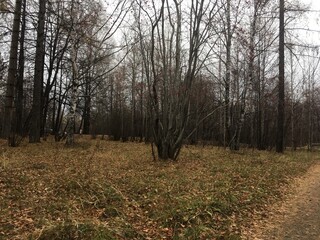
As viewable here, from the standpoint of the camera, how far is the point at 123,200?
6691mm

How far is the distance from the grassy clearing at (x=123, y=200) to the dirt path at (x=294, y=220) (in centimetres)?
32

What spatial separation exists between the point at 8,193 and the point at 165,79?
7210 mm

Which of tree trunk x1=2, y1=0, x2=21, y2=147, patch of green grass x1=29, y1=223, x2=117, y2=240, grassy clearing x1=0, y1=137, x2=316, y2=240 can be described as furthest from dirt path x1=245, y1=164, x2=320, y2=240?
tree trunk x1=2, y1=0, x2=21, y2=147

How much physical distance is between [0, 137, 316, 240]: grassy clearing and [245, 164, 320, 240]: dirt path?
1.03ft

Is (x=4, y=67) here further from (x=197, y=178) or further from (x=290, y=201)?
(x=290, y=201)

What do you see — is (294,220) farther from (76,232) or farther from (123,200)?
(76,232)

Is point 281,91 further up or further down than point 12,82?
further up

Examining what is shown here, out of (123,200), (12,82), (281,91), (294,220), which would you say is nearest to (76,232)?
(123,200)

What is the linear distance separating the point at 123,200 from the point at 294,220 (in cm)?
331

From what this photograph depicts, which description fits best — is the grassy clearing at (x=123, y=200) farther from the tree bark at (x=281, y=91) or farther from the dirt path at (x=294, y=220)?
the tree bark at (x=281, y=91)

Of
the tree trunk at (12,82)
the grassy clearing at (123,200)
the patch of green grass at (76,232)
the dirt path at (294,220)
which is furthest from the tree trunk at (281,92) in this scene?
the patch of green grass at (76,232)

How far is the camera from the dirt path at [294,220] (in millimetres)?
5906

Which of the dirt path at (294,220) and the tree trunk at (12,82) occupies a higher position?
the tree trunk at (12,82)

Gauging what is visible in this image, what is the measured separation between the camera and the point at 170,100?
12.4 m
